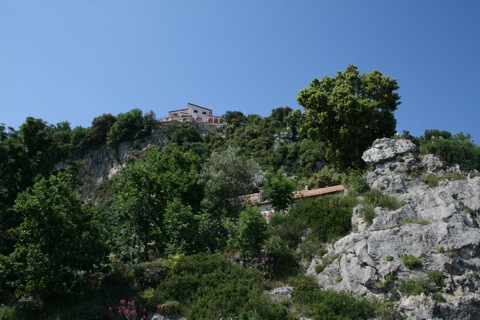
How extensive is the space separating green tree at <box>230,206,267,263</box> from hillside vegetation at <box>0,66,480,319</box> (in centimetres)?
5

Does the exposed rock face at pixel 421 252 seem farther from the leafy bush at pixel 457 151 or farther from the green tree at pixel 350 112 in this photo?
the green tree at pixel 350 112

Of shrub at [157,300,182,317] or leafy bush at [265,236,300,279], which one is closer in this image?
shrub at [157,300,182,317]

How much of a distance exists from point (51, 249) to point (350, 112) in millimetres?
18190

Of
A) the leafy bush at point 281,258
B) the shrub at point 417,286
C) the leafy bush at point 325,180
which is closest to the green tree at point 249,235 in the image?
the leafy bush at point 281,258

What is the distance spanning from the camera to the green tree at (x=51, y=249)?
15719 millimetres

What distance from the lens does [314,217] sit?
20141 millimetres

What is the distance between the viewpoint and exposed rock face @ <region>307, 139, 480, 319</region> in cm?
1415

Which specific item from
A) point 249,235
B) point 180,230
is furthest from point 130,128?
point 249,235

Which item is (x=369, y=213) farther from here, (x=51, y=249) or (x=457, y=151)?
(x=51, y=249)

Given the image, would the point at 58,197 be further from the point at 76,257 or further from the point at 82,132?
the point at 82,132

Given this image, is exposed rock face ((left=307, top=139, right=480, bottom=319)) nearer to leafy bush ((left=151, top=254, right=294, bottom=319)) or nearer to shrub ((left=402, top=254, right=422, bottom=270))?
shrub ((left=402, top=254, right=422, bottom=270))

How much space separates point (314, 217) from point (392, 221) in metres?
3.84

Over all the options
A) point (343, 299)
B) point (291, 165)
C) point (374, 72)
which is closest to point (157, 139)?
point (291, 165)

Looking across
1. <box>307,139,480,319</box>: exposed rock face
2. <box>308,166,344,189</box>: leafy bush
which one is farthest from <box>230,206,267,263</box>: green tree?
<box>308,166,344,189</box>: leafy bush
